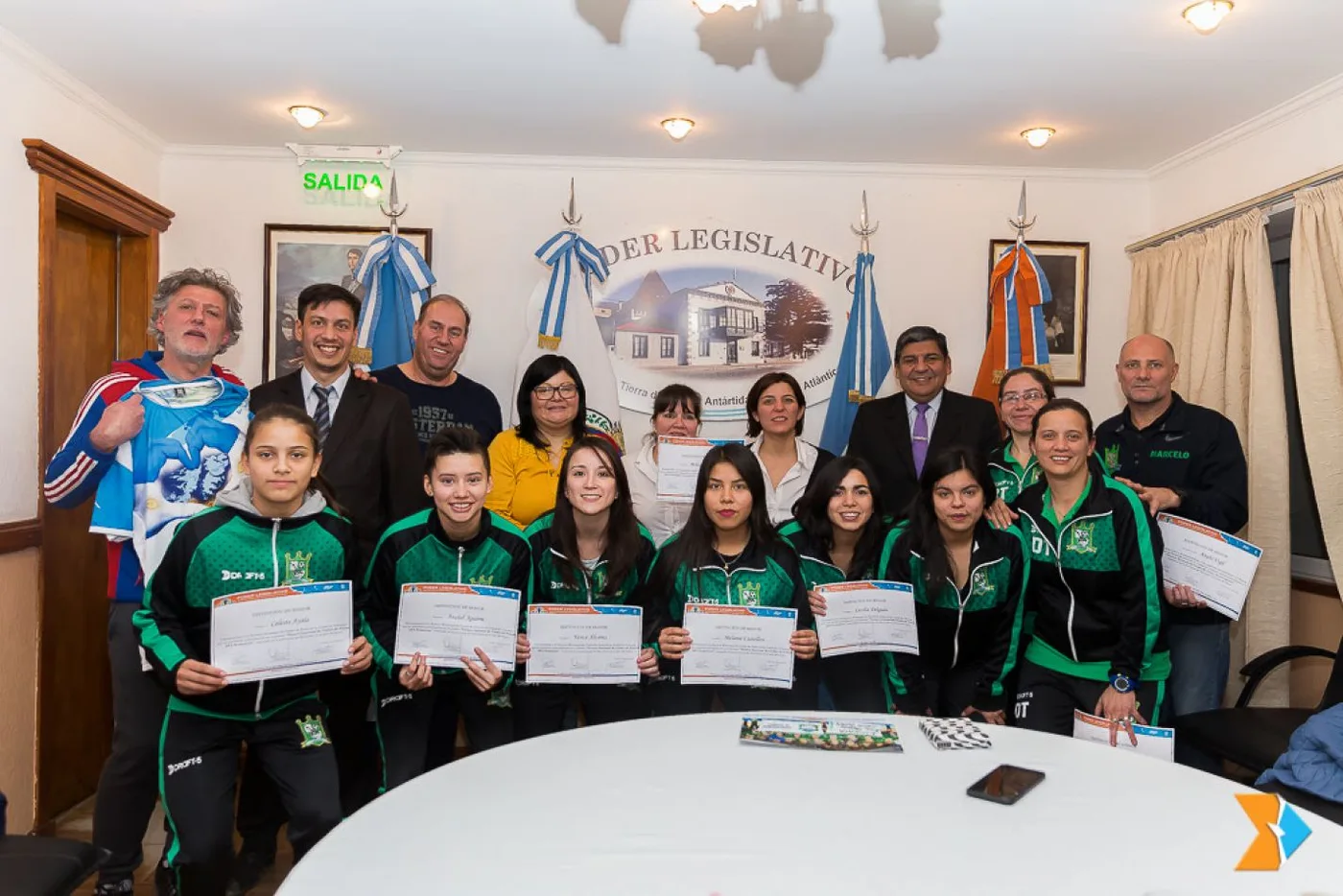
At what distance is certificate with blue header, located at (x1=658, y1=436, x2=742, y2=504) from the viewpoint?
355 centimetres

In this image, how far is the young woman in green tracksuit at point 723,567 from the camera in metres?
3.03

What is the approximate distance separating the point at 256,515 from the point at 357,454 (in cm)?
73

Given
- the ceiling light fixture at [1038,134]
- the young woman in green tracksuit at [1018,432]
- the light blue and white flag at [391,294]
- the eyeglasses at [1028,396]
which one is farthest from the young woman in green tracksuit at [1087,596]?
the light blue and white flag at [391,294]

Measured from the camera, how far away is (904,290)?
5.25 m

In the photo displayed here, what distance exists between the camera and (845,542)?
330cm

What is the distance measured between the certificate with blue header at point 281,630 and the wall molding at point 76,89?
107 inches

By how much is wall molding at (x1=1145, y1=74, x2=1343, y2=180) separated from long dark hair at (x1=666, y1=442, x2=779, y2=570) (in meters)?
3.02

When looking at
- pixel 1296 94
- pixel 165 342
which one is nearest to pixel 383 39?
pixel 165 342

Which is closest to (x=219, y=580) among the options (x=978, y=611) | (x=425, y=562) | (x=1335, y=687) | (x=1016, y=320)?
(x=425, y=562)

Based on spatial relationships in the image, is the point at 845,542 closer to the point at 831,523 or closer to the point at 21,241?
the point at 831,523

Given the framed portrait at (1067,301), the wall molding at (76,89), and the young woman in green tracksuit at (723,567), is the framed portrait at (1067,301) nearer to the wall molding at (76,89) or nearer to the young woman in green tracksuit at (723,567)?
the young woman in green tracksuit at (723,567)

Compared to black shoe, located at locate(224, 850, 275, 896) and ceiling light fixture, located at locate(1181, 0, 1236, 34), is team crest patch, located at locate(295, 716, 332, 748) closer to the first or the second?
black shoe, located at locate(224, 850, 275, 896)

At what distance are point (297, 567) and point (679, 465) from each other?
4.88ft

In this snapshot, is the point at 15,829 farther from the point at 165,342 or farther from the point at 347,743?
the point at 165,342
